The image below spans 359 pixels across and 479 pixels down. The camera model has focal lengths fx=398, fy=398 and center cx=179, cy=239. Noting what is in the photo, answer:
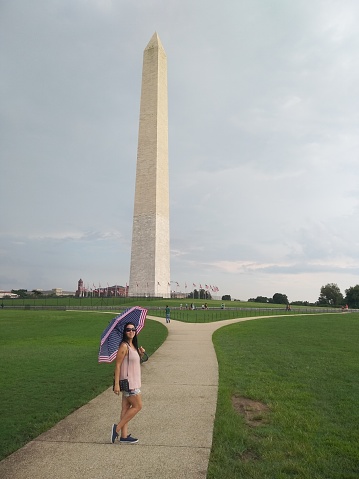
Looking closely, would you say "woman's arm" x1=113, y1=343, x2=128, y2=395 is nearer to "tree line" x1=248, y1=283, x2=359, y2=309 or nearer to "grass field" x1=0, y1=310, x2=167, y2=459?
"grass field" x1=0, y1=310, x2=167, y2=459

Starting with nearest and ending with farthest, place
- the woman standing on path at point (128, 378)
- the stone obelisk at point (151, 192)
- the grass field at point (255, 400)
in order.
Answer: the grass field at point (255, 400) → the woman standing on path at point (128, 378) → the stone obelisk at point (151, 192)

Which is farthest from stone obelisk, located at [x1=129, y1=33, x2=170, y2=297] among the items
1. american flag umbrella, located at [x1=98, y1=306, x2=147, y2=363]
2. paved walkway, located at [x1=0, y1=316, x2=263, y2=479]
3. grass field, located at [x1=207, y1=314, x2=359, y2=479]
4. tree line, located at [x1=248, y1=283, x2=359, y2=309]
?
american flag umbrella, located at [x1=98, y1=306, x2=147, y2=363]

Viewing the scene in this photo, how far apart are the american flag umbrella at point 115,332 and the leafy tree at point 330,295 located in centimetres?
8910

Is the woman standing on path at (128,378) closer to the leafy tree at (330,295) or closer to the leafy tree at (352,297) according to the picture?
the leafy tree at (352,297)

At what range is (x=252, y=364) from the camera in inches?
477

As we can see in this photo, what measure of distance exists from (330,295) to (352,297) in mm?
11882

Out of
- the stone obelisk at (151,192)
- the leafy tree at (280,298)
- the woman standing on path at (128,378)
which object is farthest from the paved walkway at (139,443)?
the leafy tree at (280,298)

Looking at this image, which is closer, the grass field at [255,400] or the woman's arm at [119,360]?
the grass field at [255,400]

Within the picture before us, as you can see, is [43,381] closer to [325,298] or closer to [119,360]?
[119,360]

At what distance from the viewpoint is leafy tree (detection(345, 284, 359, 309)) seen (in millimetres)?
76550

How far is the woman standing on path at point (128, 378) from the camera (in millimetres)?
5656

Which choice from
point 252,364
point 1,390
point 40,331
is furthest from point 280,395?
point 40,331

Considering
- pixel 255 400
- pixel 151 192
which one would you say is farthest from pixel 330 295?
pixel 255 400

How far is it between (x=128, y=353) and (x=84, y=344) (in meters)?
11.7
